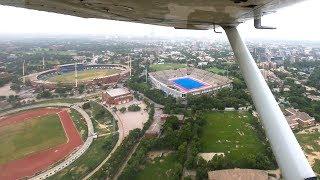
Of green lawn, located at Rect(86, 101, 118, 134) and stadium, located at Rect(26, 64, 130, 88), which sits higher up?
stadium, located at Rect(26, 64, 130, 88)

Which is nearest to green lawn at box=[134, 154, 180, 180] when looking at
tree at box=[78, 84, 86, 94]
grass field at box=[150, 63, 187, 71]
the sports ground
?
the sports ground

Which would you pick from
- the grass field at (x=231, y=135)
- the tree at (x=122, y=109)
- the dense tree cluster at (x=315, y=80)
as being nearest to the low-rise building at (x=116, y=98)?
the tree at (x=122, y=109)

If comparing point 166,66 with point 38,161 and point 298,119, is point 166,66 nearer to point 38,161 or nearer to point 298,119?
point 298,119

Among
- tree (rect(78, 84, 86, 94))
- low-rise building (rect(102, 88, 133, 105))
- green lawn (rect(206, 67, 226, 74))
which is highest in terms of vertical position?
green lawn (rect(206, 67, 226, 74))

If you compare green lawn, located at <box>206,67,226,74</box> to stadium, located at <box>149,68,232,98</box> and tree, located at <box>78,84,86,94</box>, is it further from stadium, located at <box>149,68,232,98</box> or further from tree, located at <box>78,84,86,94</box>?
tree, located at <box>78,84,86,94</box>

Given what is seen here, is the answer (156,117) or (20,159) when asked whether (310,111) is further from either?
(20,159)

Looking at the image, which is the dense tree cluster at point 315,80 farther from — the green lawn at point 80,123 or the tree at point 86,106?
the green lawn at point 80,123

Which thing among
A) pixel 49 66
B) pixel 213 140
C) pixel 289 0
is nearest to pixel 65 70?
pixel 49 66
